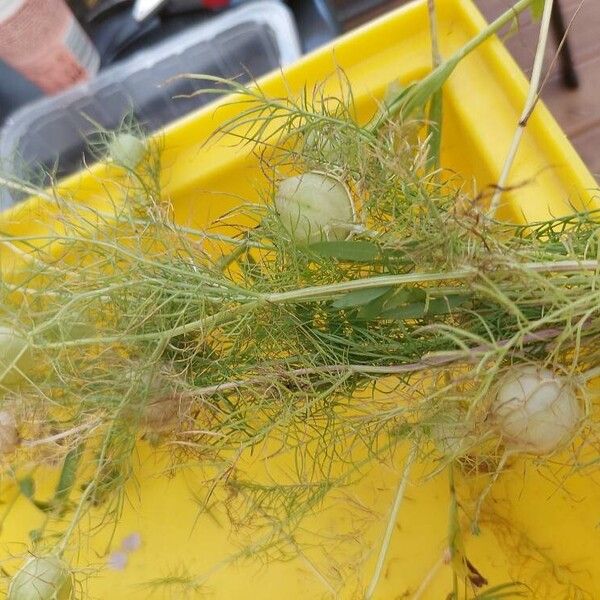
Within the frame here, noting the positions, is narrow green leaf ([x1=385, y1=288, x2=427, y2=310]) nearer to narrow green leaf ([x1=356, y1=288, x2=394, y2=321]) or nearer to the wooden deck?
narrow green leaf ([x1=356, y1=288, x2=394, y2=321])

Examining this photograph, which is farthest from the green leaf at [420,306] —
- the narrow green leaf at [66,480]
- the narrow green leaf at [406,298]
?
the narrow green leaf at [66,480]

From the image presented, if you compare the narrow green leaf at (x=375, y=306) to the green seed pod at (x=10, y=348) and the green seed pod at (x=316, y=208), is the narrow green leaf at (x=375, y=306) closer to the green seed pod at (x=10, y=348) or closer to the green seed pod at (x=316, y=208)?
the green seed pod at (x=316, y=208)

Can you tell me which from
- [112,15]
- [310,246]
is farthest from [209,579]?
[112,15]

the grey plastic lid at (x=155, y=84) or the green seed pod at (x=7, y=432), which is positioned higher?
the grey plastic lid at (x=155, y=84)

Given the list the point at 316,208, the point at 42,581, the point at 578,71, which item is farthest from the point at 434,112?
the point at 42,581

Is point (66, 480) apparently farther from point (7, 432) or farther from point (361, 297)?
point (361, 297)

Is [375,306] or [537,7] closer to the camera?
[375,306]
